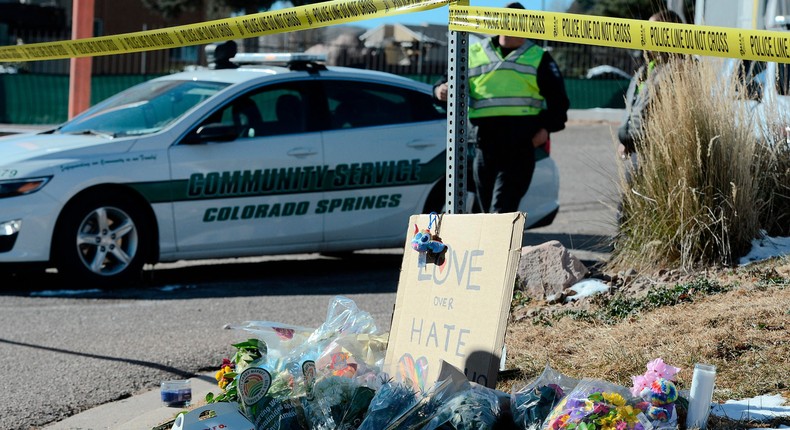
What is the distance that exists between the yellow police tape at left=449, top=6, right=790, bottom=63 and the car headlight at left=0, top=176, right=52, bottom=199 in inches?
164

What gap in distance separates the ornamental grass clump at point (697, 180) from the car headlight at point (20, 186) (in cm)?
400

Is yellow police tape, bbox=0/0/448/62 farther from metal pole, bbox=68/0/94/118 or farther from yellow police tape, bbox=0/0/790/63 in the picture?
metal pole, bbox=68/0/94/118

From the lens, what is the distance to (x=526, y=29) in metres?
4.06

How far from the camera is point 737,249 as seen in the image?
6445mm

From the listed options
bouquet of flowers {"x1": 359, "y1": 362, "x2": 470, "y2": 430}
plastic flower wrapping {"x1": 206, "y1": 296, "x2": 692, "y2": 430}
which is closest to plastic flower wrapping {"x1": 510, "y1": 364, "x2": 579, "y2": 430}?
plastic flower wrapping {"x1": 206, "y1": 296, "x2": 692, "y2": 430}

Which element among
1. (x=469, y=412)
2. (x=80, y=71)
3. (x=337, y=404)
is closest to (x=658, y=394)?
(x=469, y=412)

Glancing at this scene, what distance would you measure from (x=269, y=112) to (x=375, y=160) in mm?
916

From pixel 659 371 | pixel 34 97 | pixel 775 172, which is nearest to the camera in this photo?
pixel 659 371

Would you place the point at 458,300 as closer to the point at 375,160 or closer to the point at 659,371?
the point at 659,371

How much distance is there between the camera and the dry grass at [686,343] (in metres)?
4.35

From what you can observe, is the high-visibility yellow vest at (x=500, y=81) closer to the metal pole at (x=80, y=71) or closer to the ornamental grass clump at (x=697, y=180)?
the ornamental grass clump at (x=697, y=180)

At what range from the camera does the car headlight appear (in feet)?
24.2

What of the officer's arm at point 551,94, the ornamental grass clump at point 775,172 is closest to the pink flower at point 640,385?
the ornamental grass clump at point 775,172

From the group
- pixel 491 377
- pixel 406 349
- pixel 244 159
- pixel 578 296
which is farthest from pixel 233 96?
pixel 491 377
